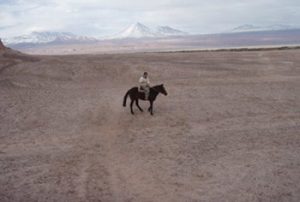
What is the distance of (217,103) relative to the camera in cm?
2298

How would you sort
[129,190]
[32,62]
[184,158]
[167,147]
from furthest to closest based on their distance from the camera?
[32,62] < [167,147] < [184,158] < [129,190]

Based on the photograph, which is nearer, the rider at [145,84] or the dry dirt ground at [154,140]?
the dry dirt ground at [154,140]

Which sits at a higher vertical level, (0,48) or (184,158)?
(0,48)

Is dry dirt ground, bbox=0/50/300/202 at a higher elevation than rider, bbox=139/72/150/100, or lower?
lower

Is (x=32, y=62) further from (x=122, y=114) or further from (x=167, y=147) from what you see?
(x=167, y=147)

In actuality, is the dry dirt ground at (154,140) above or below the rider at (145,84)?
below

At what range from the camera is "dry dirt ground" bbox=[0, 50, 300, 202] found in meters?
12.5

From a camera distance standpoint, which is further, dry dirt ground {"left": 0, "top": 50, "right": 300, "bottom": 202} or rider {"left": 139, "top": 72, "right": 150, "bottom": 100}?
rider {"left": 139, "top": 72, "right": 150, "bottom": 100}

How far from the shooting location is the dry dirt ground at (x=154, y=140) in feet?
41.0

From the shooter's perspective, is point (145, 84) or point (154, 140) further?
point (145, 84)

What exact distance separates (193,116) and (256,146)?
15.7 feet

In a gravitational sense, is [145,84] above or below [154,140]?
A: above

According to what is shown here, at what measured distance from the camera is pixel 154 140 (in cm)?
1673

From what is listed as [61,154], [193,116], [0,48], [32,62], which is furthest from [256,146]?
[0,48]
